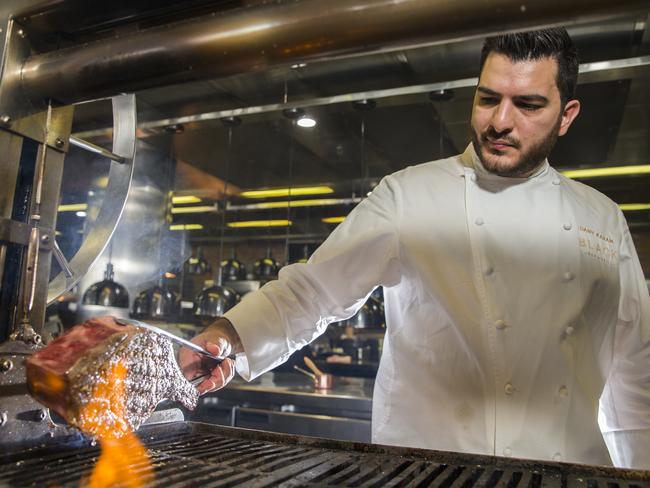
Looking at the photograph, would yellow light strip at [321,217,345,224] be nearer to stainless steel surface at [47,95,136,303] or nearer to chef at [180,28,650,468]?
chef at [180,28,650,468]

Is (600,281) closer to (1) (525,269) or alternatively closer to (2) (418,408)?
(1) (525,269)

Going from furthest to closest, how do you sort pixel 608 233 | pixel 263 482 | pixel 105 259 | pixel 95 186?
pixel 105 259, pixel 95 186, pixel 608 233, pixel 263 482

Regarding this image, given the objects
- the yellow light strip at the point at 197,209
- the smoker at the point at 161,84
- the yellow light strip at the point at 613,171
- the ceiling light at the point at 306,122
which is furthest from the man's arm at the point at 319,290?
the yellow light strip at the point at 197,209

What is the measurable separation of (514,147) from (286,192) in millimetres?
5941

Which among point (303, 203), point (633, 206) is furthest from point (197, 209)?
point (633, 206)

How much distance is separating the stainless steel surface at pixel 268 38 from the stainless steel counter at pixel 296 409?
11.9ft

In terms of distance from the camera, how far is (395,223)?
1652mm

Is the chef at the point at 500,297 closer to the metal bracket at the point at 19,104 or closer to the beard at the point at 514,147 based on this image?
the beard at the point at 514,147

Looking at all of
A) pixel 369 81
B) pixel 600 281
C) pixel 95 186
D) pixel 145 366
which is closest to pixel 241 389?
pixel 95 186

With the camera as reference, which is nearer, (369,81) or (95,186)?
(95,186)

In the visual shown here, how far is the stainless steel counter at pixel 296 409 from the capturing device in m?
4.26

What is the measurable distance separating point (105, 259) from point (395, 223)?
5149mm

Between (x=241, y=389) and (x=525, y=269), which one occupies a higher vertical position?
(x=525, y=269)

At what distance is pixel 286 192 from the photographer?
290 inches
